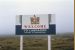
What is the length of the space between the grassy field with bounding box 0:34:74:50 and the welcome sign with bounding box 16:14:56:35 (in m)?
0.07

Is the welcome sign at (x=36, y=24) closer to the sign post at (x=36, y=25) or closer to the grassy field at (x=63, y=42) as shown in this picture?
the sign post at (x=36, y=25)

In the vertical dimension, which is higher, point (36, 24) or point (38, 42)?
point (36, 24)

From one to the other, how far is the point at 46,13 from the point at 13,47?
600 mm

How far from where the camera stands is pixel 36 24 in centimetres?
223

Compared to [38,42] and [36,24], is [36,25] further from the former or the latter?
[38,42]

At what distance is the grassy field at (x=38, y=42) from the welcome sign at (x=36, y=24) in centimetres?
7

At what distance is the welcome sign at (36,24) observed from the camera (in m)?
2.22

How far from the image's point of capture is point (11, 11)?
2240 millimetres

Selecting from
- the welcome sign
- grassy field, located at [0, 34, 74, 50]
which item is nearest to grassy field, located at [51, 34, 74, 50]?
grassy field, located at [0, 34, 74, 50]

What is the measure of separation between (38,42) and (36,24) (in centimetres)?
23

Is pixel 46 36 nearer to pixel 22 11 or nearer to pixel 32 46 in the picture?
pixel 32 46

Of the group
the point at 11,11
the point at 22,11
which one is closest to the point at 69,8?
the point at 22,11

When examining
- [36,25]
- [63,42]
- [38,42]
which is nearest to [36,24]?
[36,25]

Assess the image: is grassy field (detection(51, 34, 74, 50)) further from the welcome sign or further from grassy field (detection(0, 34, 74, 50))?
the welcome sign
